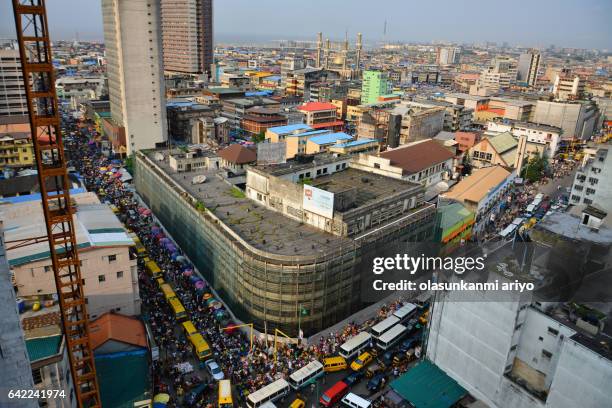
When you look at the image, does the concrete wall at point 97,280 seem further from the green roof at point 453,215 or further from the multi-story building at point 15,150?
the multi-story building at point 15,150

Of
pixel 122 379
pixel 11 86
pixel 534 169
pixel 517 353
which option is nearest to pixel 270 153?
pixel 122 379

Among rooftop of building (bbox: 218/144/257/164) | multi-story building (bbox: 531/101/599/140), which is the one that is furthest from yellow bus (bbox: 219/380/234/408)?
multi-story building (bbox: 531/101/599/140)

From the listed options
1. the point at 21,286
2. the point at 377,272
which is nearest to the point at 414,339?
the point at 377,272

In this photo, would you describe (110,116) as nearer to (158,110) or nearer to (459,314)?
(158,110)

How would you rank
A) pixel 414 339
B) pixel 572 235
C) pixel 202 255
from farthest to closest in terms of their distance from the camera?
pixel 202 255, pixel 414 339, pixel 572 235

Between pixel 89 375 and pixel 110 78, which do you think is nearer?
pixel 89 375

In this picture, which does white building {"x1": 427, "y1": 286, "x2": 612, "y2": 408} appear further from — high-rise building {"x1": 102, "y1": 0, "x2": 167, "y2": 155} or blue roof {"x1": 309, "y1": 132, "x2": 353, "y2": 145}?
high-rise building {"x1": 102, "y1": 0, "x2": 167, "y2": 155}
